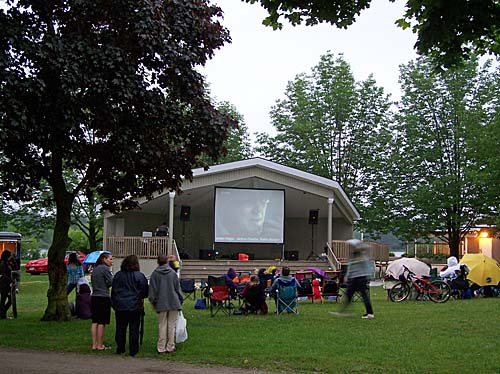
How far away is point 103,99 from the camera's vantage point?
40.1 ft

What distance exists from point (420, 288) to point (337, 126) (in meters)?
21.6

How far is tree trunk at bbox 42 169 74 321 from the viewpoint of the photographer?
13.9m

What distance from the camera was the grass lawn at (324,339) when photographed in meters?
9.00

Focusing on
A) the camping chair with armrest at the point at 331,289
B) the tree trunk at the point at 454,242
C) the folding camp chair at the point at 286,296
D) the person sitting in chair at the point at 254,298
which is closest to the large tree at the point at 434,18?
the folding camp chair at the point at 286,296

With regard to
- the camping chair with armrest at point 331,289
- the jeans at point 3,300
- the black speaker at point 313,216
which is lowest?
the jeans at point 3,300

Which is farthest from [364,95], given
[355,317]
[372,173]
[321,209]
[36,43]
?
[36,43]

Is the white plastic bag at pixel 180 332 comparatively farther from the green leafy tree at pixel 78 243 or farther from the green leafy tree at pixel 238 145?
the green leafy tree at pixel 78 243

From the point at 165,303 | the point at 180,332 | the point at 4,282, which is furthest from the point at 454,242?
the point at 165,303

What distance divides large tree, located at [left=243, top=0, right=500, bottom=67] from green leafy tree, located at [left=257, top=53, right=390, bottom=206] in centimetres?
3058

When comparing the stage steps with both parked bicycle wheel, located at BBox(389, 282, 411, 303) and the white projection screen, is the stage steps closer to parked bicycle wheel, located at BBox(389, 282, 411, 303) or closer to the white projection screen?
the white projection screen

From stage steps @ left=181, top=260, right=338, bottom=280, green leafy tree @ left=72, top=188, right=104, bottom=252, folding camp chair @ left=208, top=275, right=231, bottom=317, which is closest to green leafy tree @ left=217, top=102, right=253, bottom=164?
green leafy tree @ left=72, top=188, right=104, bottom=252

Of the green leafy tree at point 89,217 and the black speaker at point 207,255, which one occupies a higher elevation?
the green leafy tree at point 89,217

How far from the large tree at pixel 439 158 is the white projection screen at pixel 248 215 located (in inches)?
318

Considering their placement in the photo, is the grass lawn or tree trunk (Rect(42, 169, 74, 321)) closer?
the grass lawn
